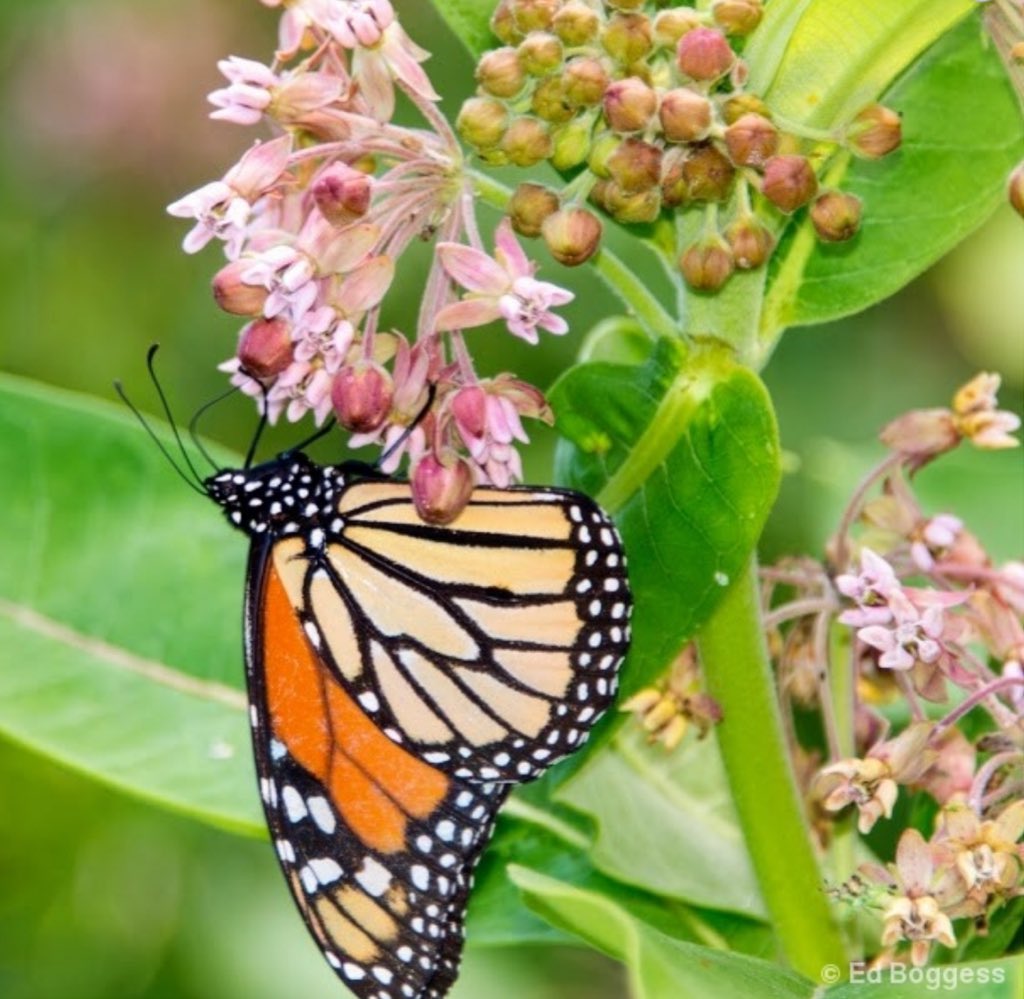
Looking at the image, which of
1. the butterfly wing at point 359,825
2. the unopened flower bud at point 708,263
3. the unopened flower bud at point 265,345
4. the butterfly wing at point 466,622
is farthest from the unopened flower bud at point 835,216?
the butterfly wing at point 359,825

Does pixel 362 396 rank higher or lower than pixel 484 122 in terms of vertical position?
lower

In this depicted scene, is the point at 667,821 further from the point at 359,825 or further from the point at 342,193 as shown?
the point at 342,193

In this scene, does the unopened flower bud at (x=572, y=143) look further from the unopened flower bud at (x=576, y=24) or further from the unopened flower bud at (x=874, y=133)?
the unopened flower bud at (x=874, y=133)

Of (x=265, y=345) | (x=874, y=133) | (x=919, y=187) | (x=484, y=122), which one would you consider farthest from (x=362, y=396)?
(x=919, y=187)

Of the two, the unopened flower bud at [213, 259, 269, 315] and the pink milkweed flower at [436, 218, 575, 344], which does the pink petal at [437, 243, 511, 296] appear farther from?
the unopened flower bud at [213, 259, 269, 315]

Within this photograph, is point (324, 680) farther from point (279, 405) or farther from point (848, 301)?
point (848, 301)

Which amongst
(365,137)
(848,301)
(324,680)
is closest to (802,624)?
(848,301)
